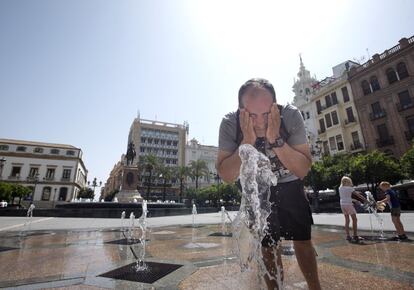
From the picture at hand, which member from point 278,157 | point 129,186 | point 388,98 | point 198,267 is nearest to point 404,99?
point 388,98

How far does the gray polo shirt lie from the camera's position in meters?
1.65

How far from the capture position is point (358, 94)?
96.6ft

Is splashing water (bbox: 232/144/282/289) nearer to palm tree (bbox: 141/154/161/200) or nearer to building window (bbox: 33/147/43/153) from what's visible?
Result: palm tree (bbox: 141/154/161/200)

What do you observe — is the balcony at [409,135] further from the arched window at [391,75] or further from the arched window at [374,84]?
the arched window at [374,84]

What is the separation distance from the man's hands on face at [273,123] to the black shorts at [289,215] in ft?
1.36

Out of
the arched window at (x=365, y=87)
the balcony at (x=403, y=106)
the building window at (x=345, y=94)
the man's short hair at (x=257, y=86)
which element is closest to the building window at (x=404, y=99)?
→ the balcony at (x=403, y=106)

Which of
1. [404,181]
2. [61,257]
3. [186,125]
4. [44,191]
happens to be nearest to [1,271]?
[61,257]

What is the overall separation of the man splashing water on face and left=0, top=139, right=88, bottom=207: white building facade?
57904 millimetres

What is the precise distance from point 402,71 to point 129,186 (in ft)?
100

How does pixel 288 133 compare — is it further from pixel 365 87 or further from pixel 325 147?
pixel 325 147

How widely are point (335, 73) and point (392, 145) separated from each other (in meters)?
18.4

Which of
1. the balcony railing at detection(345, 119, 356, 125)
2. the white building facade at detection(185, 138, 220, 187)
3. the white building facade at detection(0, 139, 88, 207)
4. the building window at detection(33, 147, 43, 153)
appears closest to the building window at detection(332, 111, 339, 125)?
the balcony railing at detection(345, 119, 356, 125)

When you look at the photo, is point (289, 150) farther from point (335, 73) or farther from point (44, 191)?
point (44, 191)

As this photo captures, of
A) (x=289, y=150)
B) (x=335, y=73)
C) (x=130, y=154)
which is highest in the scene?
(x=335, y=73)
